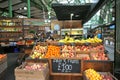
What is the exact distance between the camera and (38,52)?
222 inches

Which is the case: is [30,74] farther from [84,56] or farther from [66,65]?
[84,56]

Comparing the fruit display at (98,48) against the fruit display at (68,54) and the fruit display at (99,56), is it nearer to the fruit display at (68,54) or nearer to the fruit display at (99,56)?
the fruit display at (99,56)

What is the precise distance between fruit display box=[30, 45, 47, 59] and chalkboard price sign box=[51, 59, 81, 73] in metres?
0.47

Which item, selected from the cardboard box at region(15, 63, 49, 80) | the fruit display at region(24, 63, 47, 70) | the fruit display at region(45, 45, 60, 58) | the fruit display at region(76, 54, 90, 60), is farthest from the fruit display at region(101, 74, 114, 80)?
the fruit display at region(45, 45, 60, 58)

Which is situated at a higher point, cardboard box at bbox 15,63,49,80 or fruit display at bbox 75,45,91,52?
fruit display at bbox 75,45,91,52

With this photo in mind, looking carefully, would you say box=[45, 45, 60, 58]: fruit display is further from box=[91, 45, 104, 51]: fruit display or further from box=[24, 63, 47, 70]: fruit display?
box=[91, 45, 104, 51]: fruit display

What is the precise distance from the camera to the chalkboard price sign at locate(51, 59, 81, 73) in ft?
16.7

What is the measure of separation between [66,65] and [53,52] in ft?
2.11

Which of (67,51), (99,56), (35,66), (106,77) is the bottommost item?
(106,77)

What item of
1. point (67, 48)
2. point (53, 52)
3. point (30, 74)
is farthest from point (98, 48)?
point (30, 74)

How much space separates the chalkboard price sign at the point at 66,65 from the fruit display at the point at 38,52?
0.47 metres

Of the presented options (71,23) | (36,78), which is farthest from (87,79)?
(71,23)

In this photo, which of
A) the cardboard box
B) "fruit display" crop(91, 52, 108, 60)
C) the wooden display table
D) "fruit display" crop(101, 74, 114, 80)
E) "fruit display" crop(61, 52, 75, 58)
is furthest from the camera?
"fruit display" crop(61, 52, 75, 58)

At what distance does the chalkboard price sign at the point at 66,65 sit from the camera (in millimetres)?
5098
